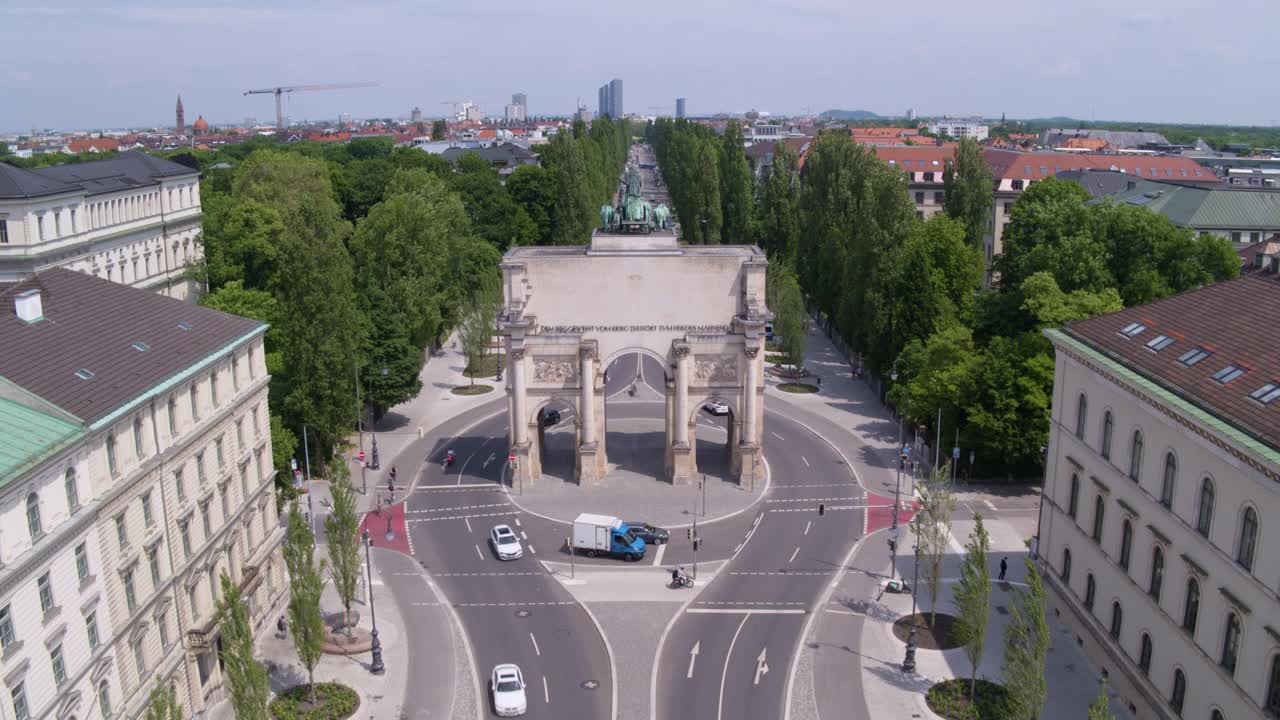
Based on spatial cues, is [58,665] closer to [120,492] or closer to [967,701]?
[120,492]

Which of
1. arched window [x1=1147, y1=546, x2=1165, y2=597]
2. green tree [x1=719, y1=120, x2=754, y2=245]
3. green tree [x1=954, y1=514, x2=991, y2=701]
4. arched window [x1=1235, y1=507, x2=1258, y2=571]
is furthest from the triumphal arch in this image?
green tree [x1=719, y1=120, x2=754, y2=245]

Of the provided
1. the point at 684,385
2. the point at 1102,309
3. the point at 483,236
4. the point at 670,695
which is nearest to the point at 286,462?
the point at 684,385

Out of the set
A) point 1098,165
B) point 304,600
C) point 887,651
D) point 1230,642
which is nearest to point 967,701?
point 887,651

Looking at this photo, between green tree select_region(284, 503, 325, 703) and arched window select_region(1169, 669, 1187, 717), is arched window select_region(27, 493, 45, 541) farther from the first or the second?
arched window select_region(1169, 669, 1187, 717)

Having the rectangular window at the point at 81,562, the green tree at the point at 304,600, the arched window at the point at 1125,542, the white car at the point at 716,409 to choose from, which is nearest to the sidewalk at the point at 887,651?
the arched window at the point at 1125,542

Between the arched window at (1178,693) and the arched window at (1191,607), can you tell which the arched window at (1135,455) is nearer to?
the arched window at (1191,607)
